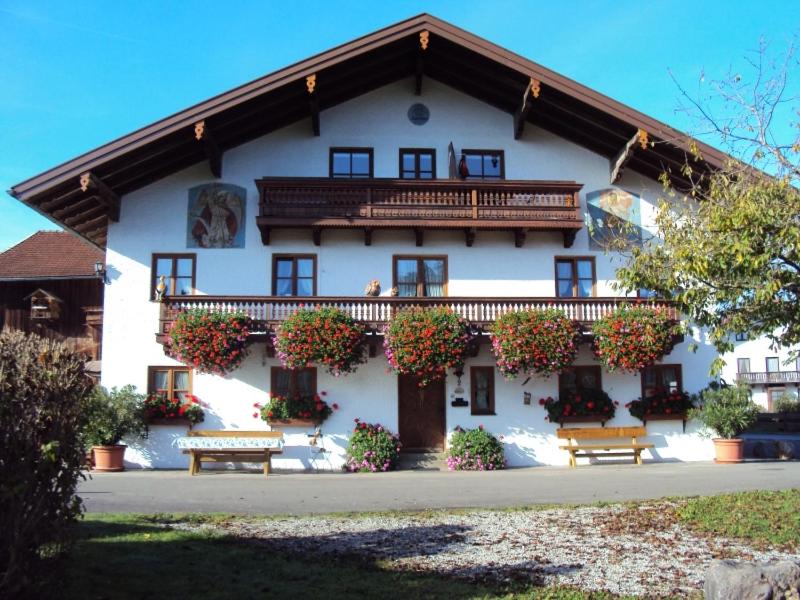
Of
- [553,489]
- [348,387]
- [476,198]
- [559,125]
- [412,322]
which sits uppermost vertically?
[559,125]

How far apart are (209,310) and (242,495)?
662 cm

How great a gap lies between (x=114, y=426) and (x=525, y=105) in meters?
13.6

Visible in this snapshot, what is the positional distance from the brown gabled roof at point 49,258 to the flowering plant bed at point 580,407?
1729 centimetres

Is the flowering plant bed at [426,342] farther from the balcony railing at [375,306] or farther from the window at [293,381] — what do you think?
the window at [293,381]

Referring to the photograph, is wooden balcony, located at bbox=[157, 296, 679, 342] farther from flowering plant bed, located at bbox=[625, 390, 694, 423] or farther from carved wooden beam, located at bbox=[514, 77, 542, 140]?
carved wooden beam, located at bbox=[514, 77, 542, 140]

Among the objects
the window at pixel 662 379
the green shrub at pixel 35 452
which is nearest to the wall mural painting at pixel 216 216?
the window at pixel 662 379

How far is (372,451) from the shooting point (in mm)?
18500

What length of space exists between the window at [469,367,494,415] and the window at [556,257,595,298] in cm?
311

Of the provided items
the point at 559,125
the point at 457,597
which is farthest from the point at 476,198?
the point at 457,597

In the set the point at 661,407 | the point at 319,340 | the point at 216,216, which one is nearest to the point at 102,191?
the point at 216,216

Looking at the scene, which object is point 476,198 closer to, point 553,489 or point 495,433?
point 495,433

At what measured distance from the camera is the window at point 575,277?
21.0 m

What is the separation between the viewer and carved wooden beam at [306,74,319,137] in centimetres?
1930

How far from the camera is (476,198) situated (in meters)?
20.2
